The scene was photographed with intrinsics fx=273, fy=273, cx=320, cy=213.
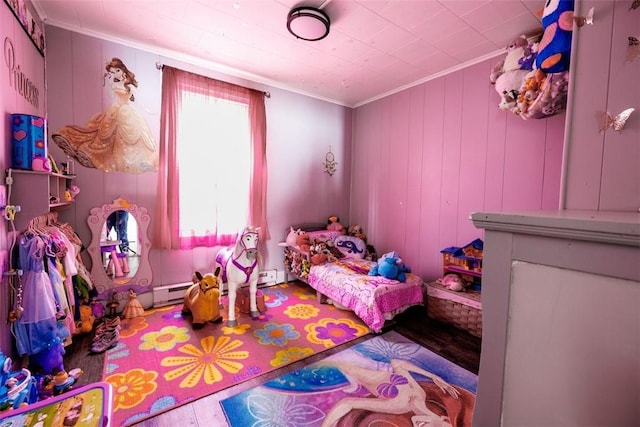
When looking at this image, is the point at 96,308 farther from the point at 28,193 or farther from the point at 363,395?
the point at 363,395

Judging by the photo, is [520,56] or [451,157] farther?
[451,157]

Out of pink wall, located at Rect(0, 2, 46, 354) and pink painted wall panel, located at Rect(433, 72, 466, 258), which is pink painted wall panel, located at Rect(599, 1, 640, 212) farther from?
pink wall, located at Rect(0, 2, 46, 354)

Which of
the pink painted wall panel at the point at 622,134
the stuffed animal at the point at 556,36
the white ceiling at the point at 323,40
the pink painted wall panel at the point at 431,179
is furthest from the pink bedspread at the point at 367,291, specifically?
Result: the white ceiling at the point at 323,40

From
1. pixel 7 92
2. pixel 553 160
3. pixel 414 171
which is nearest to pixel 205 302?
pixel 7 92

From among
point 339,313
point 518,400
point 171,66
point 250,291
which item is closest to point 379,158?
point 339,313

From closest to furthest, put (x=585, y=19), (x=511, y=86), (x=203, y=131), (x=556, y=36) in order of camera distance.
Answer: (x=585, y=19) → (x=556, y=36) → (x=511, y=86) → (x=203, y=131)

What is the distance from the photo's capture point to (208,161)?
299 centimetres

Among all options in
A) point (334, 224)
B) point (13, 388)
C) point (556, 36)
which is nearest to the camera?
point (13, 388)

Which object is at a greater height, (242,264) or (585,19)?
(585,19)

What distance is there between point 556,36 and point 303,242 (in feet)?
8.99

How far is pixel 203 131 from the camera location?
9.71 feet

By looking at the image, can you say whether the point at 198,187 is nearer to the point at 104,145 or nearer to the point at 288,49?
the point at 104,145

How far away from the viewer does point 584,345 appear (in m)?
0.49

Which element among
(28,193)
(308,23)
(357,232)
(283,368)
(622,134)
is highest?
(308,23)
